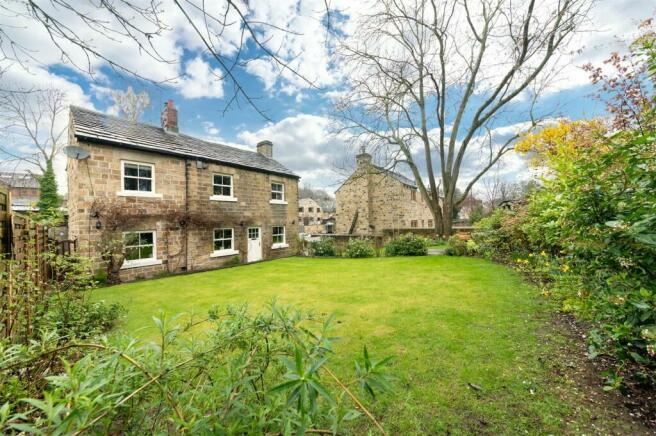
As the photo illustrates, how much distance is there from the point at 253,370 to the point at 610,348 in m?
4.12

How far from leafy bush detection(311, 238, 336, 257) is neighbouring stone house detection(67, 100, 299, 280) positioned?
1879 millimetres

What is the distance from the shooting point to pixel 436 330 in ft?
13.3

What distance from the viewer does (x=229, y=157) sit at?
44.4 ft

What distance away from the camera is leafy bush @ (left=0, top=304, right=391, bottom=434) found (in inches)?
32.1

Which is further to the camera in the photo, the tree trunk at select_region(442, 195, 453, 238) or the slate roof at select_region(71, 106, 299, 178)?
the tree trunk at select_region(442, 195, 453, 238)

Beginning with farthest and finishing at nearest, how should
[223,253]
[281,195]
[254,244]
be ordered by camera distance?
[281,195]
[254,244]
[223,253]

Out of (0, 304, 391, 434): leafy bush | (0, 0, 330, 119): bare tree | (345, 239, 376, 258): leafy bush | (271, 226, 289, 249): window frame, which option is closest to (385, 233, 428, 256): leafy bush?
(345, 239, 376, 258): leafy bush

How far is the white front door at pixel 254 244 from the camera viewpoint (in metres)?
13.5

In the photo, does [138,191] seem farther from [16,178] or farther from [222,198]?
[16,178]

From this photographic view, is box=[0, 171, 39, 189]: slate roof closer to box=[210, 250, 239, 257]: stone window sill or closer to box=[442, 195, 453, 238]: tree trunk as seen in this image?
box=[210, 250, 239, 257]: stone window sill

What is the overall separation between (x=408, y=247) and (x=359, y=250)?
2419mm

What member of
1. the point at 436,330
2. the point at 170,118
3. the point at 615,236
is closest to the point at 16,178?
the point at 170,118

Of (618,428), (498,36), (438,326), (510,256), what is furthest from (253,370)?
(498,36)

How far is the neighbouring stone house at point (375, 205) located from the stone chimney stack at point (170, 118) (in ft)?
43.8
